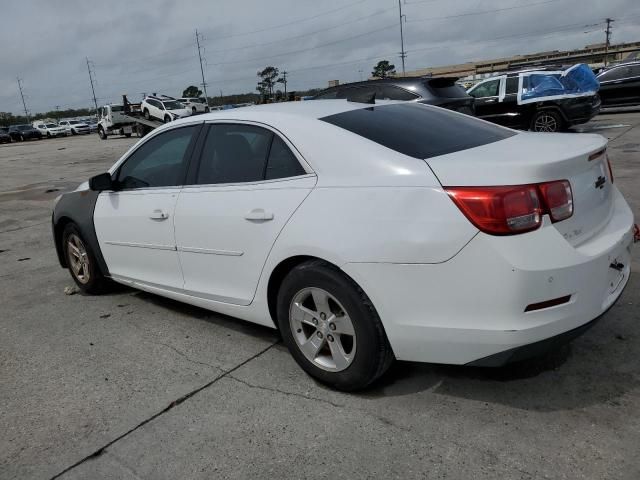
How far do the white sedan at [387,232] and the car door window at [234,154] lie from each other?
10 millimetres

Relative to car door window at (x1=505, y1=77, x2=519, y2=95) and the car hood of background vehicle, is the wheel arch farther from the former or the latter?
car door window at (x1=505, y1=77, x2=519, y2=95)

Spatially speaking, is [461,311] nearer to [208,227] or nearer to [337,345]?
[337,345]

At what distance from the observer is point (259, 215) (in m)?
3.15

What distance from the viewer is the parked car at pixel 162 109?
30.8 metres

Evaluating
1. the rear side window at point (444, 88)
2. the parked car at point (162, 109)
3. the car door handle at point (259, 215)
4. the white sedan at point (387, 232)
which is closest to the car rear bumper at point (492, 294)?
the white sedan at point (387, 232)

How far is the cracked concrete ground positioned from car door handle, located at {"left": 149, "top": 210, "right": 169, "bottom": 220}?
0.86 m

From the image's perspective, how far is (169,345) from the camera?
12.7ft

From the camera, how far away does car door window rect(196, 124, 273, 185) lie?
3.36 meters

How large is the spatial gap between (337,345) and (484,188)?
1.13 m

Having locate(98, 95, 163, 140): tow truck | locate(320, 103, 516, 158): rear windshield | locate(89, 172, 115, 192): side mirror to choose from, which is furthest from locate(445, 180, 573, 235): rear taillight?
locate(98, 95, 163, 140): tow truck

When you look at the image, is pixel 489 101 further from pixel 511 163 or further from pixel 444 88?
pixel 511 163

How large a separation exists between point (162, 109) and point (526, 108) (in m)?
23.4

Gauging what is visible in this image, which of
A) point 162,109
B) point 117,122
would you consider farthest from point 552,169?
point 117,122

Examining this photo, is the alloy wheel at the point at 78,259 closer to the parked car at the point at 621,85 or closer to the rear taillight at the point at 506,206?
the rear taillight at the point at 506,206
